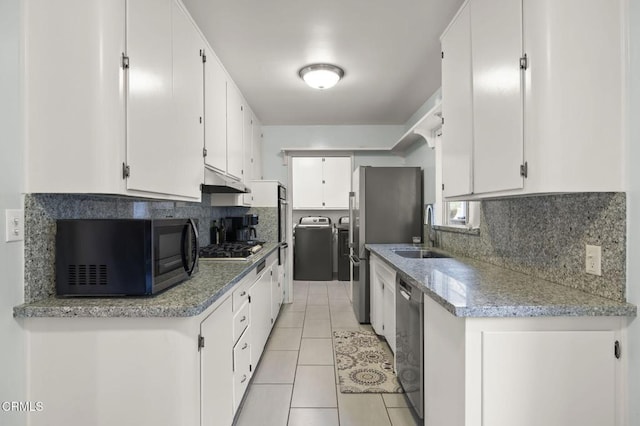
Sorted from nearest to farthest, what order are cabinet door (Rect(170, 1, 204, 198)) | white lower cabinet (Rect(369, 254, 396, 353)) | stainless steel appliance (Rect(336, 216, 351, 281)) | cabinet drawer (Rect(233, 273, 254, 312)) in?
cabinet door (Rect(170, 1, 204, 198))
cabinet drawer (Rect(233, 273, 254, 312))
white lower cabinet (Rect(369, 254, 396, 353))
stainless steel appliance (Rect(336, 216, 351, 281))

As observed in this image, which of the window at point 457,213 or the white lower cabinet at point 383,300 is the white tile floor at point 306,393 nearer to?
the white lower cabinet at point 383,300

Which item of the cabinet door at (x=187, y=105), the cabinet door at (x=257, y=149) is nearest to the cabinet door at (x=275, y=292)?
the cabinet door at (x=257, y=149)

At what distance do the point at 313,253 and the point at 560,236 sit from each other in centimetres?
475

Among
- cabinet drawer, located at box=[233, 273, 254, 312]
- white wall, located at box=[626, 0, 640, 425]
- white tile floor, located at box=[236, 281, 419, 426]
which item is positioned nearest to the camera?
white wall, located at box=[626, 0, 640, 425]

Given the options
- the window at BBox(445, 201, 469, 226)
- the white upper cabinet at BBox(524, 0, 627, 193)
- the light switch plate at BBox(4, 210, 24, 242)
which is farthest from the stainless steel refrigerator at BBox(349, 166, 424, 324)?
the light switch plate at BBox(4, 210, 24, 242)

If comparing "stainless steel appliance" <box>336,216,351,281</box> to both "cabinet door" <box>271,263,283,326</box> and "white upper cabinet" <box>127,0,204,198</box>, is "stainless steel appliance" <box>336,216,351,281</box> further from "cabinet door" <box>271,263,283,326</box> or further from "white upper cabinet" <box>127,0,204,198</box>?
"white upper cabinet" <box>127,0,204,198</box>

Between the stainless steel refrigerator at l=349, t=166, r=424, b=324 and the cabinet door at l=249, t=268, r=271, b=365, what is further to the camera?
the stainless steel refrigerator at l=349, t=166, r=424, b=324

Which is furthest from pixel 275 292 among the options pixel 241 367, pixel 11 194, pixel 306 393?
pixel 11 194

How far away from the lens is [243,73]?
2980 mm

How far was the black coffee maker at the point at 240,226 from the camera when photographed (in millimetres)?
3691

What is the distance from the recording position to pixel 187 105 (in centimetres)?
189

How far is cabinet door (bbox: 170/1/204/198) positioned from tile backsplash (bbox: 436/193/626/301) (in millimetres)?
1915

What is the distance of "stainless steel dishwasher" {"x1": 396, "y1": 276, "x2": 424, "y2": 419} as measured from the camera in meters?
1.71

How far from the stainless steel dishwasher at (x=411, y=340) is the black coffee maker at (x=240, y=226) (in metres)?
2.12
